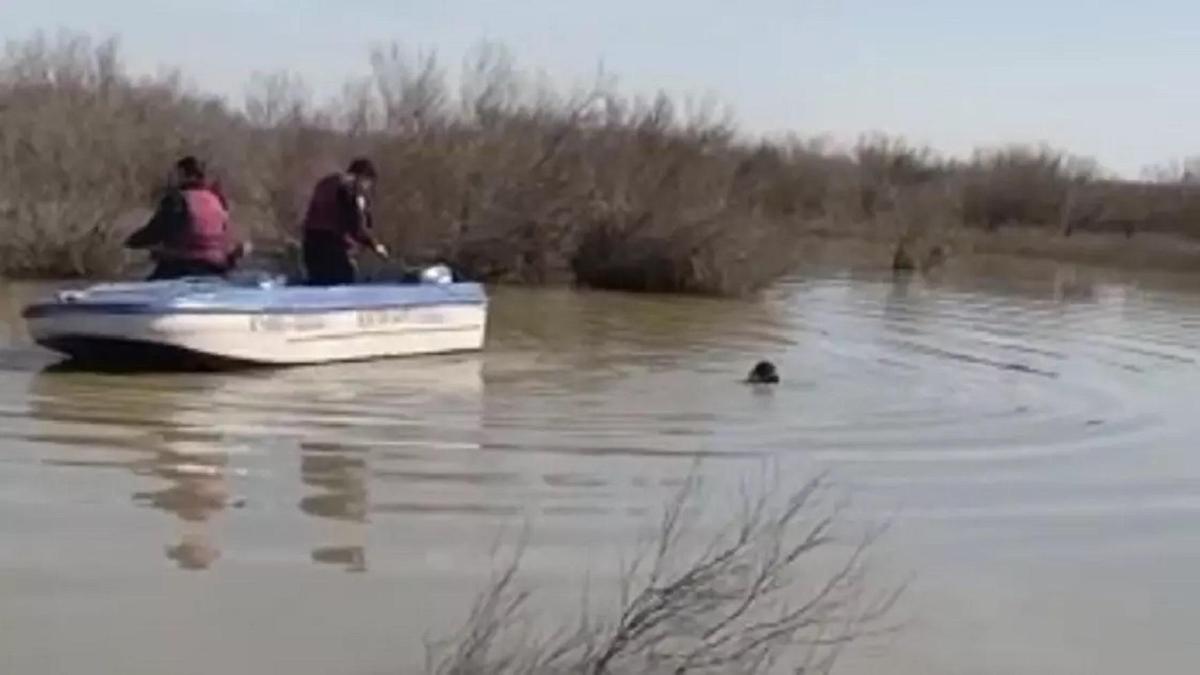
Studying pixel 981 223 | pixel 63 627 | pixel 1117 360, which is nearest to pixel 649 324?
pixel 1117 360

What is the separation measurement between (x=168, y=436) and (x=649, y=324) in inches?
483

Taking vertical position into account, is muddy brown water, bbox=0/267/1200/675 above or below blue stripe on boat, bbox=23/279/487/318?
below

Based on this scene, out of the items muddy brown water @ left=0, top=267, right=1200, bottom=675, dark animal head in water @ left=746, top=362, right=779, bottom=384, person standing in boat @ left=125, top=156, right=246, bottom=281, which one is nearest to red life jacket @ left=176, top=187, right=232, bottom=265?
person standing in boat @ left=125, top=156, right=246, bottom=281

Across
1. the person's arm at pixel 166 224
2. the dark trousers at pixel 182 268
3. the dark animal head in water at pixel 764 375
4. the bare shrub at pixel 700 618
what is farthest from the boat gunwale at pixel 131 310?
the bare shrub at pixel 700 618

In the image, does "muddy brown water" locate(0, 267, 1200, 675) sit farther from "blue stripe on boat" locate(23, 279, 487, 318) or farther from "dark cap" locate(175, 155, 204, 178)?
"dark cap" locate(175, 155, 204, 178)

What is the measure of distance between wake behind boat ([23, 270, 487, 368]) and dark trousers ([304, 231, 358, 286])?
0.24 metres

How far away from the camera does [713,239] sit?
30.3 metres

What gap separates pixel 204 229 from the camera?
52.7 ft

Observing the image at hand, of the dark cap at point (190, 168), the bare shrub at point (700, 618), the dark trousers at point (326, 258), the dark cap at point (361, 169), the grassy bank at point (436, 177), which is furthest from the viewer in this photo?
the grassy bank at point (436, 177)

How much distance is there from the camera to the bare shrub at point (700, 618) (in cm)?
691

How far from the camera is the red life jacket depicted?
52.2ft

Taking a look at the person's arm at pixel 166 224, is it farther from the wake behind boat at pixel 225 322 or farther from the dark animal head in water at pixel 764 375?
the dark animal head in water at pixel 764 375

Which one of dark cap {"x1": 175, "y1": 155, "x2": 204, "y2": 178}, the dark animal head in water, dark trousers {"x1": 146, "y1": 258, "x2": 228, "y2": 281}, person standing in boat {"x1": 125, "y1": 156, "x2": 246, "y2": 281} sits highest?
dark cap {"x1": 175, "y1": 155, "x2": 204, "y2": 178}

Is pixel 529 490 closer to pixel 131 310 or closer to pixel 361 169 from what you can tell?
pixel 131 310
